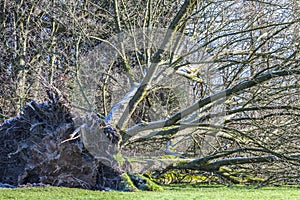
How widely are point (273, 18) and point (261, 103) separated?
151 cm

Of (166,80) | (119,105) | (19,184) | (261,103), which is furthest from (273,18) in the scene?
(19,184)

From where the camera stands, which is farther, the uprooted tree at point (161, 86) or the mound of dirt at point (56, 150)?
the uprooted tree at point (161, 86)

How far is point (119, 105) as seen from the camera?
5637mm

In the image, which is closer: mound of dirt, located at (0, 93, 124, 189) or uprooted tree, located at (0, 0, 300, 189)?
mound of dirt, located at (0, 93, 124, 189)

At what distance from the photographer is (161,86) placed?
6484 millimetres

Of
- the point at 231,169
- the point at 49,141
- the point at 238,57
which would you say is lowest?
the point at 231,169

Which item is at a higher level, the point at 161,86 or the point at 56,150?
the point at 161,86

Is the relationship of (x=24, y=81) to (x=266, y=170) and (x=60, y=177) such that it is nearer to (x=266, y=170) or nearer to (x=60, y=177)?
(x=60, y=177)

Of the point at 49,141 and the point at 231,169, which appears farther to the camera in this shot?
the point at 231,169

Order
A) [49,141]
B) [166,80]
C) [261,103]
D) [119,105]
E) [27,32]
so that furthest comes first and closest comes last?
[27,32] → [166,80] → [261,103] → [119,105] → [49,141]

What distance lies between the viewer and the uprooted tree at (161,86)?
4367 millimetres

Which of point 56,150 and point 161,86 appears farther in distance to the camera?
point 161,86

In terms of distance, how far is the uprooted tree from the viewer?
14.3 feet

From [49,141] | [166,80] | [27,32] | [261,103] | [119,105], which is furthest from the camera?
[27,32]
